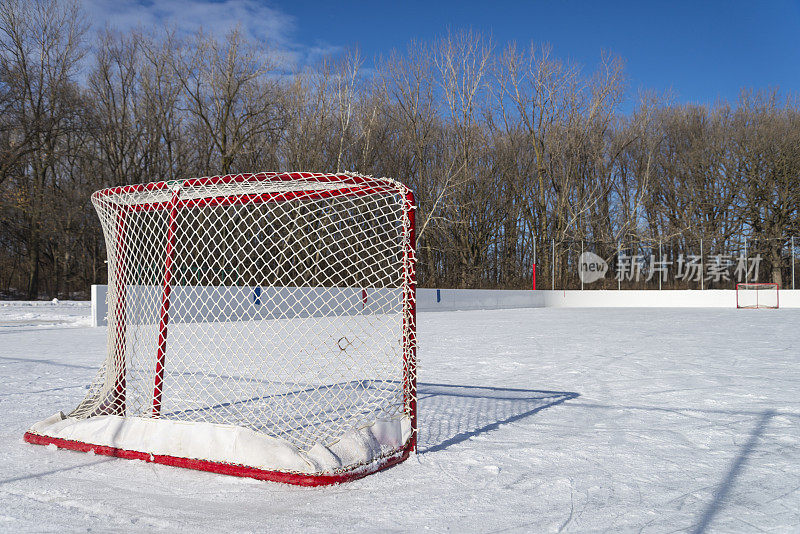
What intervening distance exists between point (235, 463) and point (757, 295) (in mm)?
24776

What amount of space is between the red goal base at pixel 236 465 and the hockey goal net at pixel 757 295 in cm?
2348

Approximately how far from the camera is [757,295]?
2248cm

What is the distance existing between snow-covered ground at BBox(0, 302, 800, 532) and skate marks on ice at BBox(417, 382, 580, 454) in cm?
2

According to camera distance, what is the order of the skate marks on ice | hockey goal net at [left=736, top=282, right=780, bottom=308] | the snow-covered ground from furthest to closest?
hockey goal net at [left=736, top=282, right=780, bottom=308], the skate marks on ice, the snow-covered ground

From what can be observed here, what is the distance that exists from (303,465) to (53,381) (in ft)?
12.2

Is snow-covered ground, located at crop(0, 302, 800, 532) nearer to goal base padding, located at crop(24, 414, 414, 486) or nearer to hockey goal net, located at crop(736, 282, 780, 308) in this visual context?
goal base padding, located at crop(24, 414, 414, 486)

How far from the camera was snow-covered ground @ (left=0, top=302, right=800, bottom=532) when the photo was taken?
7.38 ft


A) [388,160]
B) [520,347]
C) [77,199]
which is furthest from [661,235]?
[77,199]

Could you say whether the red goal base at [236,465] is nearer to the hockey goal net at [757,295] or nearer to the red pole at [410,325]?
the red pole at [410,325]

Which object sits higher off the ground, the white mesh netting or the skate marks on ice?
the white mesh netting

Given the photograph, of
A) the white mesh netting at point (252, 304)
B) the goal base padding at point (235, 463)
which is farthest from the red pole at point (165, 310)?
the goal base padding at point (235, 463)

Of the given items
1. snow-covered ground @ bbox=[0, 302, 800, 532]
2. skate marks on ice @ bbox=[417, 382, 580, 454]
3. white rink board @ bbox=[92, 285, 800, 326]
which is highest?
white rink board @ bbox=[92, 285, 800, 326]

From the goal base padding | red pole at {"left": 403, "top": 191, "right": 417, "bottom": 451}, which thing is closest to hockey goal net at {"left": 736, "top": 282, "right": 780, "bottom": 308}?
red pole at {"left": 403, "top": 191, "right": 417, "bottom": 451}

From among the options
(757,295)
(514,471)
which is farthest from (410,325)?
(757,295)
